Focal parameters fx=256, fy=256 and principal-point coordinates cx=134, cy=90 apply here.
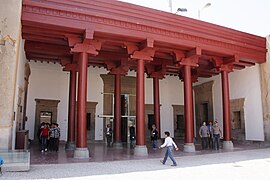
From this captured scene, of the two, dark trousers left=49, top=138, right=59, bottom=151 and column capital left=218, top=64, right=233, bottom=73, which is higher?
column capital left=218, top=64, right=233, bottom=73

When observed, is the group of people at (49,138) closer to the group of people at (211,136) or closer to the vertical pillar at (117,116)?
the vertical pillar at (117,116)

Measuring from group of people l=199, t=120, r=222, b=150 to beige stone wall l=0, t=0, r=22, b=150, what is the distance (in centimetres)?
920

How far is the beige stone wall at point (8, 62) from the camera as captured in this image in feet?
26.2

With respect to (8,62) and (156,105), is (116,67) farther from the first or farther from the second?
(8,62)

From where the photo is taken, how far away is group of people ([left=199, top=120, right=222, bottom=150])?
13.2m

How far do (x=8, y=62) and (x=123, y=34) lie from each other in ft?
15.0

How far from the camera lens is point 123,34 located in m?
10.7

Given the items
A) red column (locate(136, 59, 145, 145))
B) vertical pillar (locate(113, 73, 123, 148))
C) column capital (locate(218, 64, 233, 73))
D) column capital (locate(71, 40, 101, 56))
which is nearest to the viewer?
column capital (locate(71, 40, 101, 56))

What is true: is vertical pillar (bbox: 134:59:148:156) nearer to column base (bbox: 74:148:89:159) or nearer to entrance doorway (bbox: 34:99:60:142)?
column base (bbox: 74:148:89:159)

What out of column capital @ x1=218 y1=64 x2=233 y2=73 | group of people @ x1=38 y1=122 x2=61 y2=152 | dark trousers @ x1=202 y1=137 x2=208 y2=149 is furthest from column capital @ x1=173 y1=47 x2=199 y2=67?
group of people @ x1=38 y1=122 x2=61 y2=152

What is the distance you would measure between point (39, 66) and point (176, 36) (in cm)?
928

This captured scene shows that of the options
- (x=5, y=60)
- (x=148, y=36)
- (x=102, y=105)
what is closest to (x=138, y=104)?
(x=148, y=36)

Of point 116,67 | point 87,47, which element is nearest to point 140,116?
point 87,47

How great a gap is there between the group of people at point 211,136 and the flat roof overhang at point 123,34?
352 centimetres
